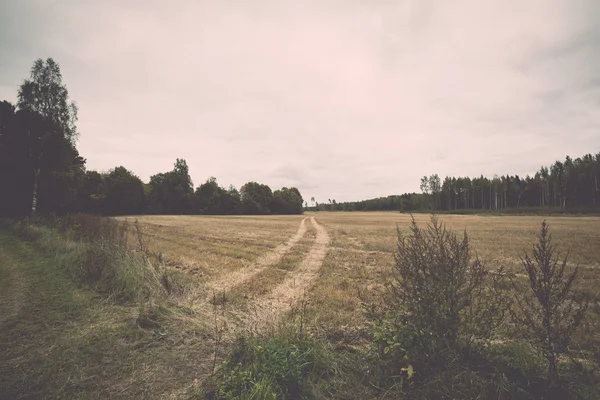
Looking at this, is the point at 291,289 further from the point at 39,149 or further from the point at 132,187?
the point at 132,187

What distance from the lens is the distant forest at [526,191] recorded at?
3172 inches

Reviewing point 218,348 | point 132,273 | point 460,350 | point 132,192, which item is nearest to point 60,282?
point 132,273

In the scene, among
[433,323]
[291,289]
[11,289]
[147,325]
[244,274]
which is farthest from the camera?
[244,274]

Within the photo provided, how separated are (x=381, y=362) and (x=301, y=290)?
6215 millimetres

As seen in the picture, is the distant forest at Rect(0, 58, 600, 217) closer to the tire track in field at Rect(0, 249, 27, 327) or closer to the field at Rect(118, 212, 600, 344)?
the field at Rect(118, 212, 600, 344)

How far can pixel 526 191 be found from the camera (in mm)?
101875

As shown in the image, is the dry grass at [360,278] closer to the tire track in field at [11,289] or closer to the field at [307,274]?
the field at [307,274]

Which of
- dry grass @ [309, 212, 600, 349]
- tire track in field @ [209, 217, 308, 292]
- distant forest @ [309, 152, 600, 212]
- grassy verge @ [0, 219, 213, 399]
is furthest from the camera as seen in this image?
distant forest @ [309, 152, 600, 212]

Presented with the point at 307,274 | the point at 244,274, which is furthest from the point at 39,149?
the point at 307,274

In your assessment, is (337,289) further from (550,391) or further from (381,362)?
(550,391)

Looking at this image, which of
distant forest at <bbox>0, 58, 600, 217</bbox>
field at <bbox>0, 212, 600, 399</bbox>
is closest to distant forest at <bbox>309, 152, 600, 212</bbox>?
distant forest at <bbox>0, 58, 600, 217</bbox>

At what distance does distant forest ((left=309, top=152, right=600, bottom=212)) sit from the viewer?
80562 mm

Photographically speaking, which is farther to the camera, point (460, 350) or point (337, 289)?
point (337, 289)

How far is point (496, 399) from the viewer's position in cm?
318
